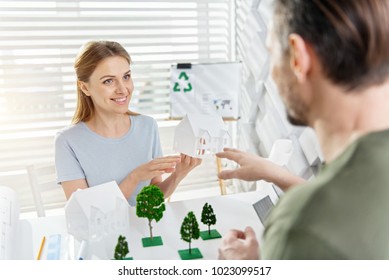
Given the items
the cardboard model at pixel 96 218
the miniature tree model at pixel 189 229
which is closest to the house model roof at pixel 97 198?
the cardboard model at pixel 96 218

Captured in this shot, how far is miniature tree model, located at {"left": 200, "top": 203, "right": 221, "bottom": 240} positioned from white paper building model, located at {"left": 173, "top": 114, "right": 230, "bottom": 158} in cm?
14

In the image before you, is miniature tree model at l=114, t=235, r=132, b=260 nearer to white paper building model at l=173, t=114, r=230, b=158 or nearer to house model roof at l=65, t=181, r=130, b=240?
house model roof at l=65, t=181, r=130, b=240

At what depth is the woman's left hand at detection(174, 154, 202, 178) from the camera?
86 centimetres

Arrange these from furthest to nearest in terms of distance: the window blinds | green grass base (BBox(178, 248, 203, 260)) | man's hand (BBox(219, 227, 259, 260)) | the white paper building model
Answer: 1. the window blinds
2. the white paper building model
3. green grass base (BBox(178, 248, 203, 260))
4. man's hand (BBox(219, 227, 259, 260))

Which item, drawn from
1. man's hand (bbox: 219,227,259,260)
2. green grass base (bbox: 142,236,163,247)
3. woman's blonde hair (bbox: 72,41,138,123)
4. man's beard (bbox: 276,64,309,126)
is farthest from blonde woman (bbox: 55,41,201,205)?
man's beard (bbox: 276,64,309,126)

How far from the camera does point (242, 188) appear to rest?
4.04 feet

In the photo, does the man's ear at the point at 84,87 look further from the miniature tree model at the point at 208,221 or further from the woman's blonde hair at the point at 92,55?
the miniature tree model at the point at 208,221

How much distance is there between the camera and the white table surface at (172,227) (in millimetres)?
648

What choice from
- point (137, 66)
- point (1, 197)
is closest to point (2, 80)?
point (137, 66)

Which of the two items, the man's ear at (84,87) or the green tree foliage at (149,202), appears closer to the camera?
the green tree foliage at (149,202)

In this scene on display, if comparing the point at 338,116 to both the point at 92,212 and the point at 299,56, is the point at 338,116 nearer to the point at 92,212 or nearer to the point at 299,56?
the point at 299,56

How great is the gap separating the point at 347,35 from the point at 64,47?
1.33m

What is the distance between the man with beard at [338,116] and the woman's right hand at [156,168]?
1.51 feet

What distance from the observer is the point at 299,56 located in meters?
0.36
